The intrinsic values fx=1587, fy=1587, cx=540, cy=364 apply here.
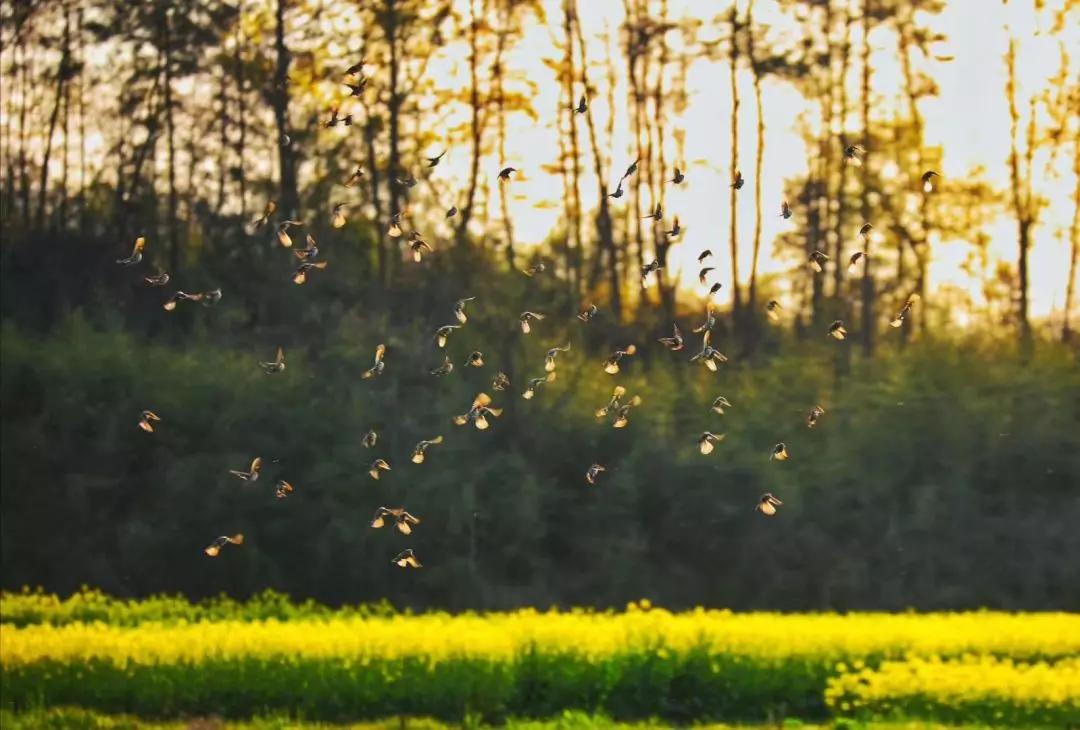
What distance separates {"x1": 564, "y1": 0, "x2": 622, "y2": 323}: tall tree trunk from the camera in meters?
22.6

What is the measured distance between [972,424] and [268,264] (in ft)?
32.4

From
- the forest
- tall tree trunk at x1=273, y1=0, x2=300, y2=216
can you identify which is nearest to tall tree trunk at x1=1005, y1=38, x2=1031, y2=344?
the forest

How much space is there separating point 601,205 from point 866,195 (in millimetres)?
4084

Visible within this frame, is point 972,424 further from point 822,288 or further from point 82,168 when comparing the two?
point 82,168

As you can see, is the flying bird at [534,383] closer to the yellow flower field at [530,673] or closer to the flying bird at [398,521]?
the flying bird at [398,521]

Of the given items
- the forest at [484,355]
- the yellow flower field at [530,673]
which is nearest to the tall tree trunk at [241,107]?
the forest at [484,355]

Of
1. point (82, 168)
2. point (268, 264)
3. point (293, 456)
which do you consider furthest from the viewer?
point (82, 168)

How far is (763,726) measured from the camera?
499 inches

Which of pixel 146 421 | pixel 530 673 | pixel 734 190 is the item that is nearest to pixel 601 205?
pixel 734 190

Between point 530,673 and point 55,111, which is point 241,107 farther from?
point 530,673

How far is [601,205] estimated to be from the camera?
23328 mm

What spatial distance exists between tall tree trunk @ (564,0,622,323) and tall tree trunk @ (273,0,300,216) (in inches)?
159

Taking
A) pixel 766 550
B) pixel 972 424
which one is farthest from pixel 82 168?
pixel 972 424

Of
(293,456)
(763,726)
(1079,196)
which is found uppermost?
(1079,196)
